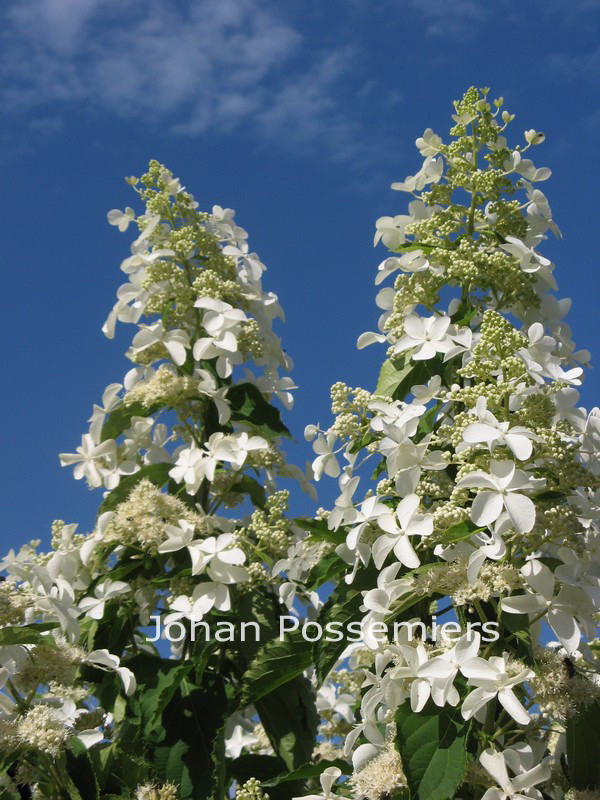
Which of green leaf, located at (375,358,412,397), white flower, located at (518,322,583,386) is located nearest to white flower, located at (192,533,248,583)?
green leaf, located at (375,358,412,397)

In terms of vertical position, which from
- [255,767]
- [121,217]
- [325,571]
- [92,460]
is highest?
[121,217]

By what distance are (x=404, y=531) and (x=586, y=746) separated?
739 millimetres

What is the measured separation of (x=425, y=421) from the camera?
3049mm

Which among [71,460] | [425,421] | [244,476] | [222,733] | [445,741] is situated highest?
[71,460]

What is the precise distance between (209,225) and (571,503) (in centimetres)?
218

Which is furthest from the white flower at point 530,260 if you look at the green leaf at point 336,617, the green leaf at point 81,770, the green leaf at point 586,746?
the green leaf at point 81,770

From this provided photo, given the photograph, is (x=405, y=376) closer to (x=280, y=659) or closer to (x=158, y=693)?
(x=280, y=659)

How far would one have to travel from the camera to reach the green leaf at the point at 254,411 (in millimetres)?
3855

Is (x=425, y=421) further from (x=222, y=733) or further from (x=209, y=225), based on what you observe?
(x=209, y=225)

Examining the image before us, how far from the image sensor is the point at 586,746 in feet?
8.60

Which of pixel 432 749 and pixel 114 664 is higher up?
pixel 114 664

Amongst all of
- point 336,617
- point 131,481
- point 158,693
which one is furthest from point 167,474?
point 336,617

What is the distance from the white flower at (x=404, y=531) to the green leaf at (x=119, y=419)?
163 cm

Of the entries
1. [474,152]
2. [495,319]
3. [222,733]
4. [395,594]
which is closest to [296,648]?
[222,733]
